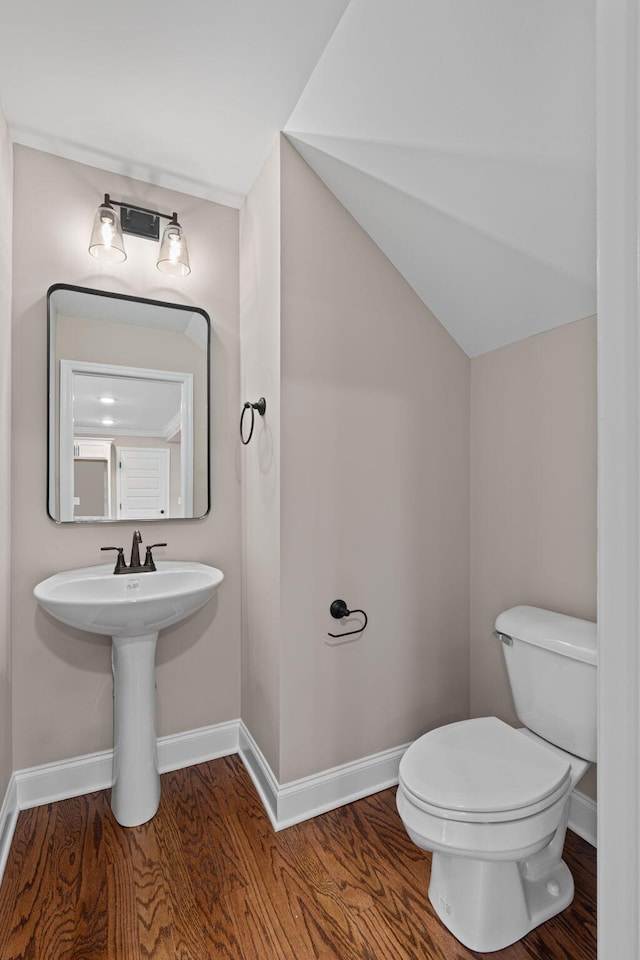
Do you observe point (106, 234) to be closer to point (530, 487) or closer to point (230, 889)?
point (530, 487)

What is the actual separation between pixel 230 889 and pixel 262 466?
133cm

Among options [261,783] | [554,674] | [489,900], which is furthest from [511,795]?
[261,783]

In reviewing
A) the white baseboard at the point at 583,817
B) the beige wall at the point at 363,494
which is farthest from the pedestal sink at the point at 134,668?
the white baseboard at the point at 583,817

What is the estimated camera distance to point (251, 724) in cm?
207

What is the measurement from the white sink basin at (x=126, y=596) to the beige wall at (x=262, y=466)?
21 cm

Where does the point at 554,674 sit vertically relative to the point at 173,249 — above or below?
below

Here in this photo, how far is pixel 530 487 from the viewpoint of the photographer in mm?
1877

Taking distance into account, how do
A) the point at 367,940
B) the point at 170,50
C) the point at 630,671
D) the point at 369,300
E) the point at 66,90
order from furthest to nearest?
A: the point at 369,300
the point at 66,90
the point at 170,50
the point at 367,940
the point at 630,671

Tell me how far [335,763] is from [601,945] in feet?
5.43

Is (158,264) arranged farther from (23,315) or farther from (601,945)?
(601,945)

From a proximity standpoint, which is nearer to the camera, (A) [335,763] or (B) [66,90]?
(B) [66,90]

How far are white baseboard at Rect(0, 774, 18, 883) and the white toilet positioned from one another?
1243 mm

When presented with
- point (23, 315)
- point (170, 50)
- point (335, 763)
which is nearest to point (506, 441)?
point (335, 763)

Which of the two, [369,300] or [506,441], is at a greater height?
[369,300]
